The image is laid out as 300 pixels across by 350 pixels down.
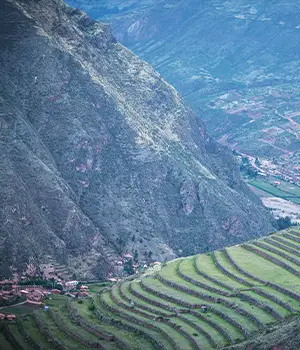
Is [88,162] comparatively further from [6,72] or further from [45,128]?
[6,72]

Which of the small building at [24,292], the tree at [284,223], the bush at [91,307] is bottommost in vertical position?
the tree at [284,223]

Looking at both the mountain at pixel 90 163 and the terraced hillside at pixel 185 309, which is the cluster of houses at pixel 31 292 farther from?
the mountain at pixel 90 163

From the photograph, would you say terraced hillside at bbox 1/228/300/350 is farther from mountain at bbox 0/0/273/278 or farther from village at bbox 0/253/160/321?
mountain at bbox 0/0/273/278

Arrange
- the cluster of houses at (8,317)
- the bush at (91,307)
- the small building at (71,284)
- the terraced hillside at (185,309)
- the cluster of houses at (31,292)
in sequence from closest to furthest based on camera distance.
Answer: the terraced hillside at (185,309) < the cluster of houses at (8,317) < the bush at (91,307) < the cluster of houses at (31,292) < the small building at (71,284)

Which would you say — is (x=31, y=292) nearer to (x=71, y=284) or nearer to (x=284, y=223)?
(x=71, y=284)

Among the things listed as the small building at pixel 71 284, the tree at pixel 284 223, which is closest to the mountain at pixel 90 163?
the small building at pixel 71 284
